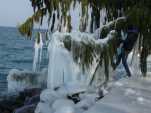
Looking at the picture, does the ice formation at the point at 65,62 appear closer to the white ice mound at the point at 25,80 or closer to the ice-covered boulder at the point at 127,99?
the ice-covered boulder at the point at 127,99

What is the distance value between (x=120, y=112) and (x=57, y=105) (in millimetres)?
1245

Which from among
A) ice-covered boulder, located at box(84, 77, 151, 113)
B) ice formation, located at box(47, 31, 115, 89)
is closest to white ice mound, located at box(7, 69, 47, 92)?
ice formation, located at box(47, 31, 115, 89)

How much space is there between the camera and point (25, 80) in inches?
520

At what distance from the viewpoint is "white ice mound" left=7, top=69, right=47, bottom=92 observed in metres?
12.2

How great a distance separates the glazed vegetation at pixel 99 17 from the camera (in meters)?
6.11

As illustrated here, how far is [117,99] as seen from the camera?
6055 millimetres

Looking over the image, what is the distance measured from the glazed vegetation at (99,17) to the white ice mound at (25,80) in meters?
4.33

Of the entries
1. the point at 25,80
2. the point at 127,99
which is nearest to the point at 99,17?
the point at 127,99

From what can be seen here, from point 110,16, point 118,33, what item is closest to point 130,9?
point 118,33

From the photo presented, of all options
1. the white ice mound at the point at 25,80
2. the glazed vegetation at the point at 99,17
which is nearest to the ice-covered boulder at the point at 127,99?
the glazed vegetation at the point at 99,17

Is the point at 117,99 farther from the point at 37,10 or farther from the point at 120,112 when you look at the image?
the point at 37,10

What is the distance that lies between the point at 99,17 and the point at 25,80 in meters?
6.13

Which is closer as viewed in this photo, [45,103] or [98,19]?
[45,103]

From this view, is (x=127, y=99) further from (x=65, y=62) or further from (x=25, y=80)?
(x=25, y=80)
